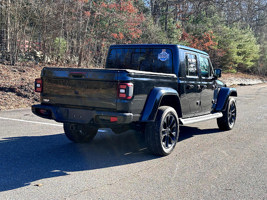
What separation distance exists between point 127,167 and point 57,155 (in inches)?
52.7

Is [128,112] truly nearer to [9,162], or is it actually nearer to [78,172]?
[78,172]

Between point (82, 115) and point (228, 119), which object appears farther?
point (228, 119)

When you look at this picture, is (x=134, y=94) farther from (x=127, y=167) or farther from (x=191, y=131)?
(x=191, y=131)

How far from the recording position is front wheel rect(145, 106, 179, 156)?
18.1 feet

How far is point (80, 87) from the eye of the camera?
5.40 m

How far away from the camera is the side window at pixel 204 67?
7.51 metres

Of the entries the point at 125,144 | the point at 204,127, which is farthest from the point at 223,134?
the point at 125,144

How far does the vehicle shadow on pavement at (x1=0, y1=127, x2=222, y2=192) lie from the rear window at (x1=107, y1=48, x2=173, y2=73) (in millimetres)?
1545

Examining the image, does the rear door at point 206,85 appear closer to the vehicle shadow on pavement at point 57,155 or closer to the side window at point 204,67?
the side window at point 204,67

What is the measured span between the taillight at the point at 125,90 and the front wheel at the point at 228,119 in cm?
390

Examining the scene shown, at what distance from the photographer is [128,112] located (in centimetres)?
509

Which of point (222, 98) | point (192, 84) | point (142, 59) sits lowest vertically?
point (222, 98)

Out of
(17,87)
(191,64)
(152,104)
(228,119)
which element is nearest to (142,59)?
(191,64)

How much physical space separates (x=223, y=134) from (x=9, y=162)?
4.87 metres
